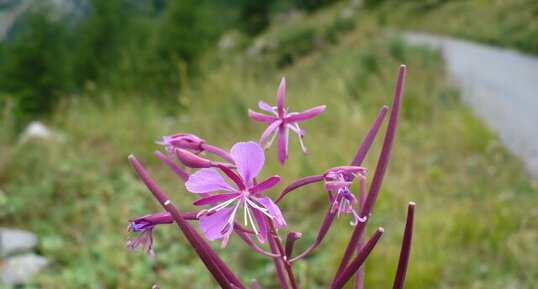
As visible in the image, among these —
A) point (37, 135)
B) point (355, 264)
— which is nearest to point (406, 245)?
point (355, 264)

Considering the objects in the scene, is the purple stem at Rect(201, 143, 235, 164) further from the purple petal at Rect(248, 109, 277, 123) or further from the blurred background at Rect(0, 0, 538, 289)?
the blurred background at Rect(0, 0, 538, 289)

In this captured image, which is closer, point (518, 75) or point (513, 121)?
point (513, 121)

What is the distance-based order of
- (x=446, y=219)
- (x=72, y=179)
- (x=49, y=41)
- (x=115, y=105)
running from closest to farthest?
(x=446, y=219), (x=72, y=179), (x=115, y=105), (x=49, y=41)

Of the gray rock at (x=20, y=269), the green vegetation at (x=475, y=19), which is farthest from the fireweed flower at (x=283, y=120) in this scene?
the green vegetation at (x=475, y=19)

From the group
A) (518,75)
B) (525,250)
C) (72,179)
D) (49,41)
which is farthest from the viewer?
(49,41)

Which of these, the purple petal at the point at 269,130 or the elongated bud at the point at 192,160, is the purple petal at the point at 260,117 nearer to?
the purple petal at the point at 269,130

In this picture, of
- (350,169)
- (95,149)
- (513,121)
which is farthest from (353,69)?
(350,169)

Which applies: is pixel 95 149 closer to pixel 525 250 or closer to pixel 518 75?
pixel 525 250

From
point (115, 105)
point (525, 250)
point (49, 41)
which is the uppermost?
point (49, 41)
